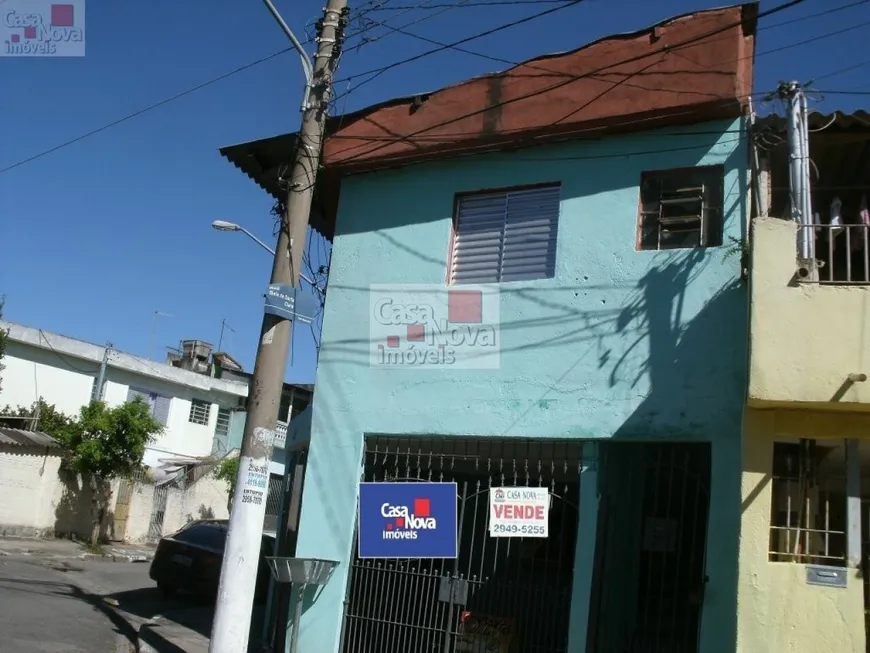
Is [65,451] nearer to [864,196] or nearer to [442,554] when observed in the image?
[442,554]

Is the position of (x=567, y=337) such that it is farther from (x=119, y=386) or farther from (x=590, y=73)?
(x=119, y=386)

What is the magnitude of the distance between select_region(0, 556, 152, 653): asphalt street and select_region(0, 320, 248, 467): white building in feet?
38.3

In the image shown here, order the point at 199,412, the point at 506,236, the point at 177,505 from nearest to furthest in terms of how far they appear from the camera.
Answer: the point at 506,236 < the point at 177,505 < the point at 199,412

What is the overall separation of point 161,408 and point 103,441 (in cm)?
771

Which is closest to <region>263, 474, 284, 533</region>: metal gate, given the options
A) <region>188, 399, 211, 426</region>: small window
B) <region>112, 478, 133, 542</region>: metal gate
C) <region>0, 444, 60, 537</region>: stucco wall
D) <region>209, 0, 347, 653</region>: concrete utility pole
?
<region>209, 0, 347, 653</region>: concrete utility pole

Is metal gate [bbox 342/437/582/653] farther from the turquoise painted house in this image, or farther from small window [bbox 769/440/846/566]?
small window [bbox 769/440/846/566]

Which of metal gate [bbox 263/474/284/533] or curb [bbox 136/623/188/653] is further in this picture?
metal gate [bbox 263/474/284/533]

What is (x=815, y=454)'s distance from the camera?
6.18 meters

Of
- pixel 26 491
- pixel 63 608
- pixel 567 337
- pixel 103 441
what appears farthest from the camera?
pixel 26 491

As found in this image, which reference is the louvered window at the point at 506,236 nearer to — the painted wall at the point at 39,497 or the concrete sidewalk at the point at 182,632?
the concrete sidewalk at the point at 182,632

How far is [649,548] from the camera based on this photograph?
7.71 meters

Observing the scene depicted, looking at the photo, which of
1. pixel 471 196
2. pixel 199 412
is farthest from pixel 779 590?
pixel 199 412

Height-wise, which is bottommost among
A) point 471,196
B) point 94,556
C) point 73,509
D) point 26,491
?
point 94,556

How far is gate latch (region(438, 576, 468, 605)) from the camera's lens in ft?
25.2
